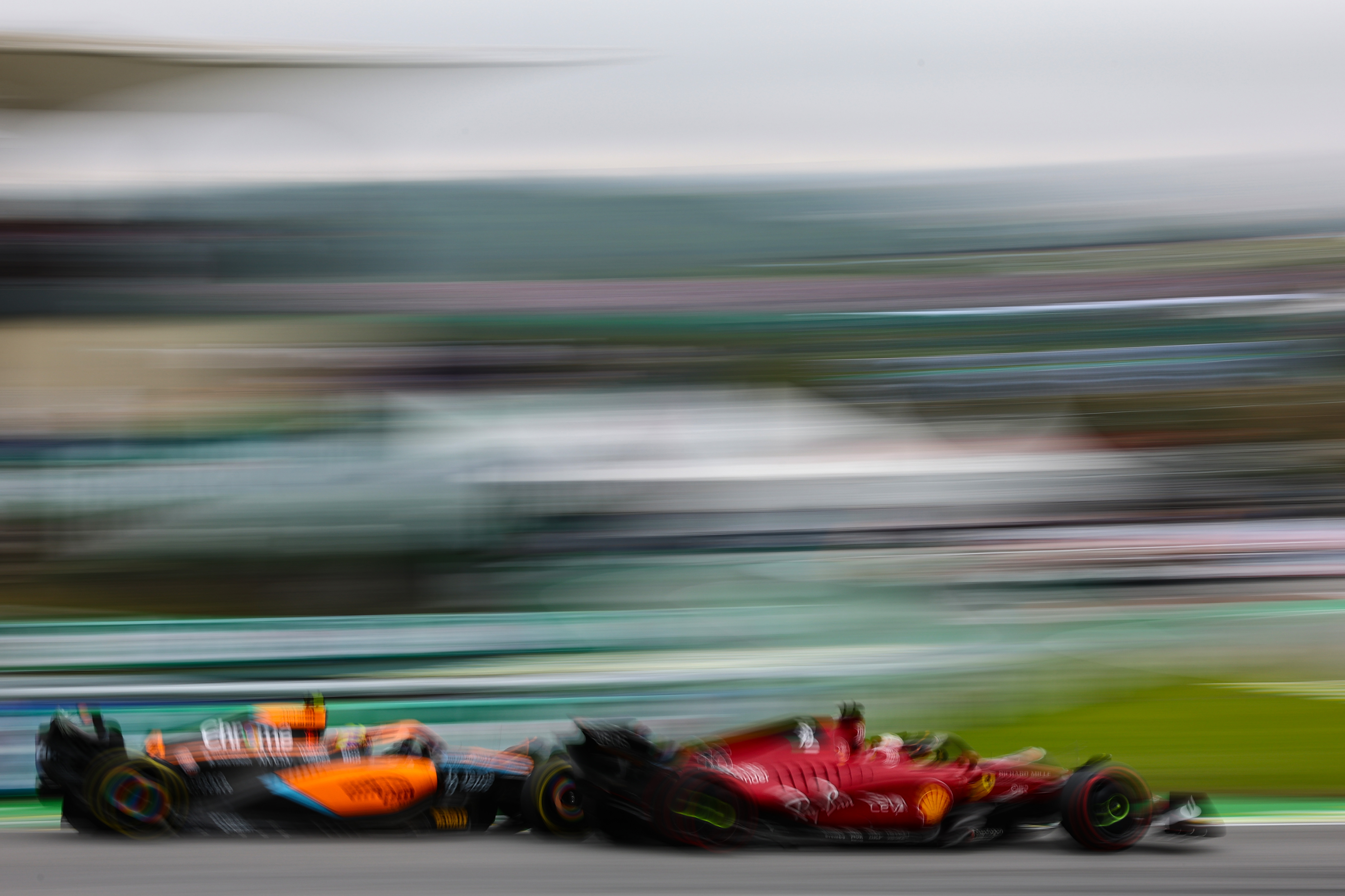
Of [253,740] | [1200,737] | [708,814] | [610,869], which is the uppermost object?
[253,740]

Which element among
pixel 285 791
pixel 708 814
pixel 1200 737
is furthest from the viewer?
pixel 1200 737

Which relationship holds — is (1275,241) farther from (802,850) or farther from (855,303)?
(802,850)

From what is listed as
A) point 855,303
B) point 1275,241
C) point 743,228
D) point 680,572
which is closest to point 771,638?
point 680,572

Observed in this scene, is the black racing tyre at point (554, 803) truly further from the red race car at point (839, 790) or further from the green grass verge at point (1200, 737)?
the green grass verge at point (1200, 737)

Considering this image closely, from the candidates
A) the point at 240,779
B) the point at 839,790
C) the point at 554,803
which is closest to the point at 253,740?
the point at 240,779

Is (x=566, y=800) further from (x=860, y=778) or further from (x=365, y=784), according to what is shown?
(x=860, y=778)

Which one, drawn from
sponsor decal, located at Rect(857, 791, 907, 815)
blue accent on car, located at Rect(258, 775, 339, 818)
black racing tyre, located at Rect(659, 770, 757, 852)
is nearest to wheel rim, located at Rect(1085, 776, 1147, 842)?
sponsor decal, located at Rect(857, 791, 907, 815)

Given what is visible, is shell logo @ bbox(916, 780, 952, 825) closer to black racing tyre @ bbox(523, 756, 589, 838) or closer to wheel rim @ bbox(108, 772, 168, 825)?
black racing tyre @ bbox(523, 756, 589, 838)
